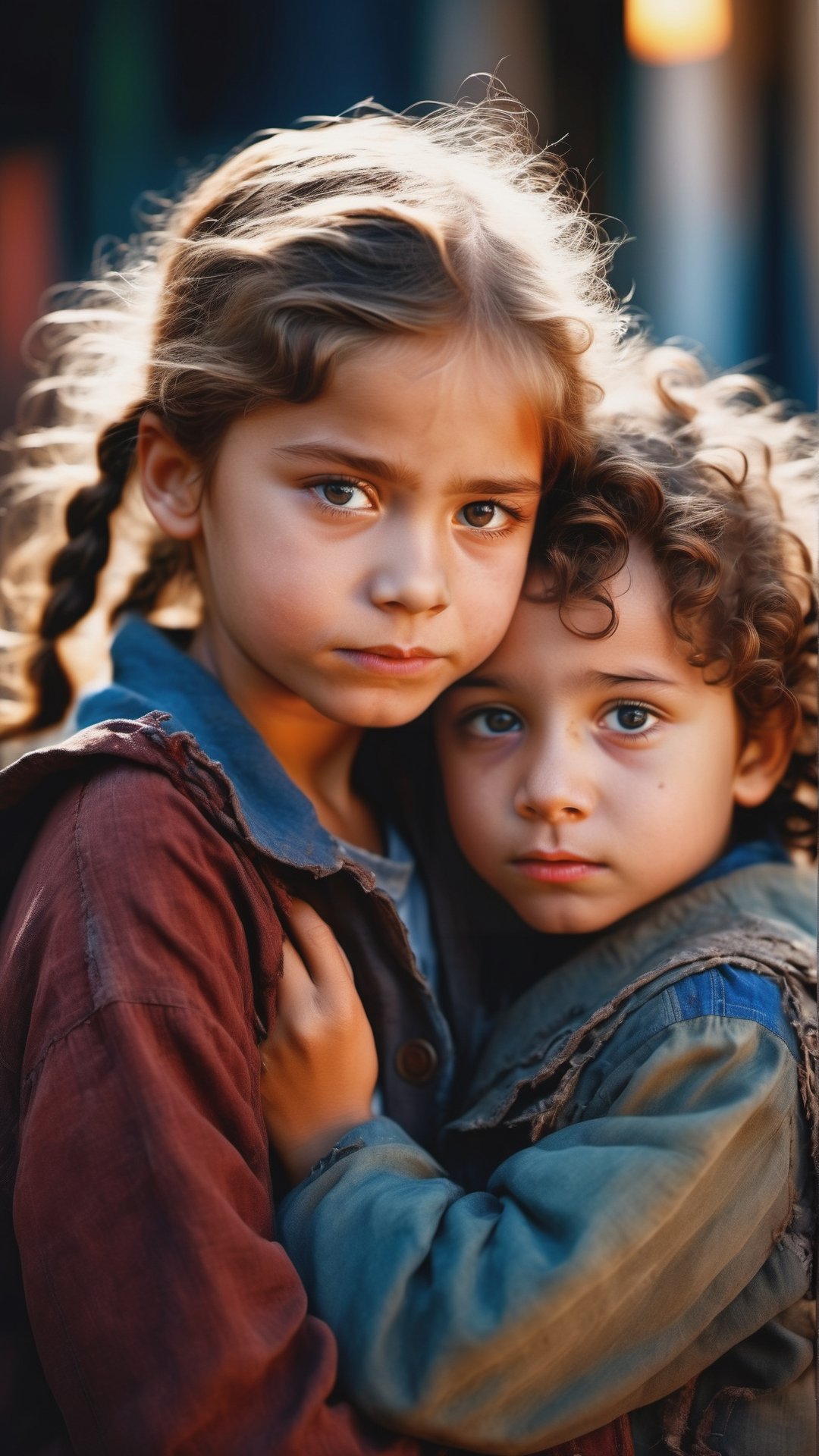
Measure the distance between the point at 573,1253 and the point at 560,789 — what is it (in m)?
0.45

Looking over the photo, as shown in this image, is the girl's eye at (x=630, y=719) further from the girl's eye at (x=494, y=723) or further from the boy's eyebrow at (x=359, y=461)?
the boy's eyebrow at (x=359, y=461)

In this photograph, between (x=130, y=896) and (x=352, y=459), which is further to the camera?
(x=352, y=459)

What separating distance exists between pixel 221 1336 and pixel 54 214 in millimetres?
2079

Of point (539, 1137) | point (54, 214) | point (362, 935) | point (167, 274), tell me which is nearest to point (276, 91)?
point (54, 214)

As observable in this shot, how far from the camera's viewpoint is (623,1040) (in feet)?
3.86

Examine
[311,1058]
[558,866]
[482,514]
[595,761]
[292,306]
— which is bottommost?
[311,1058]

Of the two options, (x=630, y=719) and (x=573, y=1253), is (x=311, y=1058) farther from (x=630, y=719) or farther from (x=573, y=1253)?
(x=630, y=719)

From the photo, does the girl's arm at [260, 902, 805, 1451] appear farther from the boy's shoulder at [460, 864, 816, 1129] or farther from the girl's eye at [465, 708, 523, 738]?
the girl's eye at [465, 708, 523, 738]

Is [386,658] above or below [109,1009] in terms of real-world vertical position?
above

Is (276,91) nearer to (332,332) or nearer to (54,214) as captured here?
(54,214)

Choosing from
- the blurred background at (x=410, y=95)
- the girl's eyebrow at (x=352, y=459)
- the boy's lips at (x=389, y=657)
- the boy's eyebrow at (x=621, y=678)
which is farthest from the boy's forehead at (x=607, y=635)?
the blurred background at (x=410, y=95)

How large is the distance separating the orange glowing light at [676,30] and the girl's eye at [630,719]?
3.98 ft

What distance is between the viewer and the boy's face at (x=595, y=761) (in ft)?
4.22

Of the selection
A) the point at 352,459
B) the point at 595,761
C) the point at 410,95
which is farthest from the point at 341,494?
the point at 410,95
